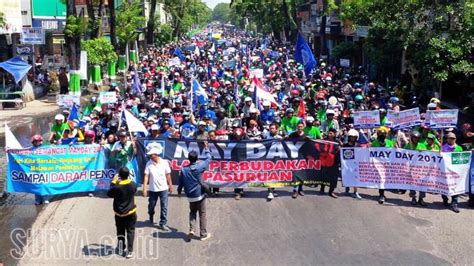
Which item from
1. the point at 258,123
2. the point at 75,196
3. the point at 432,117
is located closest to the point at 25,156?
the point at 75,196

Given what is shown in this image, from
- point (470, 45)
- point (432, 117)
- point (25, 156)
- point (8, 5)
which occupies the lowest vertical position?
point (25, 156)

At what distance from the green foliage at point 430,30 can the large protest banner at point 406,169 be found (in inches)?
247

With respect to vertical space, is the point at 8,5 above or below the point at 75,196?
above

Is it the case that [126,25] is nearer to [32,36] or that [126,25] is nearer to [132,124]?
[32,36]

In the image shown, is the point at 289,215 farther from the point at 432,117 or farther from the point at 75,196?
the point at 75,196

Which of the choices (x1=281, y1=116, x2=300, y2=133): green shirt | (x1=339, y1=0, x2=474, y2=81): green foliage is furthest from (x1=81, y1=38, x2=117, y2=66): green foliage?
(x1=281, y1=116, x2=300, y2=133): green shirt

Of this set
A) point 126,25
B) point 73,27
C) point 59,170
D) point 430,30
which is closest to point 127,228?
point 59,170

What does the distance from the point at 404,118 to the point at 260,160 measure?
3192 millimetres

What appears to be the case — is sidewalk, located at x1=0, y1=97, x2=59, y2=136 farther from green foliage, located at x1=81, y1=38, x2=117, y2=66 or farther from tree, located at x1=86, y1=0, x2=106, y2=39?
tree, located at x1=86, y1=0, x2=106, y2=39

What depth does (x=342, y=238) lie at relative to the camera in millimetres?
9031

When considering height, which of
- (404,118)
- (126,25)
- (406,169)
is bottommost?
(406,169)

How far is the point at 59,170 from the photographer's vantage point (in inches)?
438

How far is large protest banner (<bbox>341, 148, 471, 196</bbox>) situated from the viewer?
420 inches

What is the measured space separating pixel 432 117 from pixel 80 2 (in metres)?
42.9
